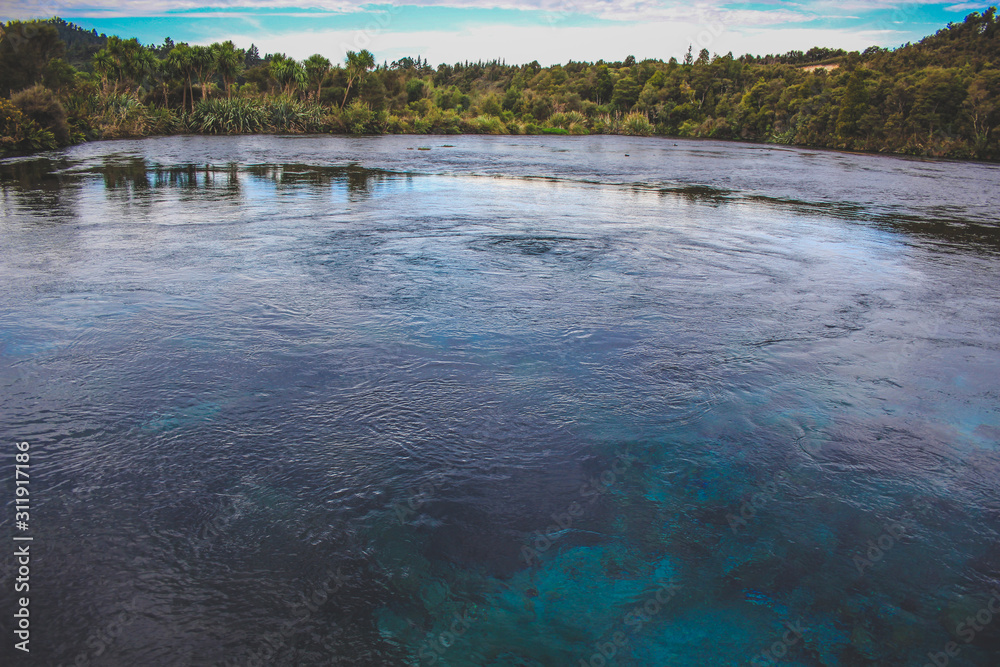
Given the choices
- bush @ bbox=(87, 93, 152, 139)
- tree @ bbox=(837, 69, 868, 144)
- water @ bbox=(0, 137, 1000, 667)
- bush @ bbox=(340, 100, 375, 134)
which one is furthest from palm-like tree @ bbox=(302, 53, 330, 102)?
water @ bbox=(0, 137, 1000, 667)

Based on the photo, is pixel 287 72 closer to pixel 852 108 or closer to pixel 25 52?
pixel 25 52

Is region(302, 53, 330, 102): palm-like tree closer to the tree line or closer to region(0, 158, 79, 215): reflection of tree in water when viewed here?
the tree line

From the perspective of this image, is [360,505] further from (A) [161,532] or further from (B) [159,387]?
(B) [159,387]

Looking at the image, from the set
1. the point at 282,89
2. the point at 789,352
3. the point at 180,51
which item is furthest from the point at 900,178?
the point at 282,89

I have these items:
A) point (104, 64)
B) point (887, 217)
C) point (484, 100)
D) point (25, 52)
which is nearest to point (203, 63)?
point (104, 64)

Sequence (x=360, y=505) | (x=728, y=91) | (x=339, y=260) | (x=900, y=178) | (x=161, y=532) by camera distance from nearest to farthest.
Result: 1. (x=161, y=532)
2. (x=360, y=505)
3. (x=339, y=260)
4. (x=900, y=178)
5. (x=728, y=91)

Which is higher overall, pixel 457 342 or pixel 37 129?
pixel 37 129
